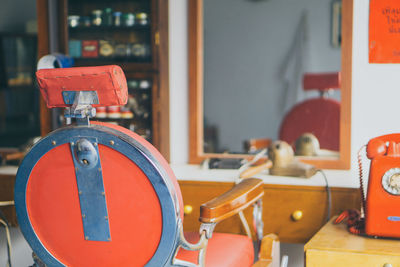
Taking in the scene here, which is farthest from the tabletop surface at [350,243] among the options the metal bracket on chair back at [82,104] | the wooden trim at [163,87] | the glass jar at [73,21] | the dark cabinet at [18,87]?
the dark cabinet at [18,87]

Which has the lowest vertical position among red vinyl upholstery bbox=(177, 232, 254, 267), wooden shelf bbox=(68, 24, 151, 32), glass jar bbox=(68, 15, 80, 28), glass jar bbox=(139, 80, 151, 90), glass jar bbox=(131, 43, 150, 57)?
red vinyl upholstery bbox=(177, 232, 254, 267)

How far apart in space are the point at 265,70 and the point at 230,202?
5.58 ft

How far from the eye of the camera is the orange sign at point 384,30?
220 cm

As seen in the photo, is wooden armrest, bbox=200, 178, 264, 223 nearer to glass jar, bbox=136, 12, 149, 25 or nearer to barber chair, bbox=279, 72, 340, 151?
barber chair, bbox=279, 72, 340, 151

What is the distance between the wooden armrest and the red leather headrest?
0.41 metres

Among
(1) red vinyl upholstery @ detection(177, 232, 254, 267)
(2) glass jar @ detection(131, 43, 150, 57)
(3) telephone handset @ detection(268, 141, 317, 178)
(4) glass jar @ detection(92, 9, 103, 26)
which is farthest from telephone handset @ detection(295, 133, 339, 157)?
(4) glass jar @ detection(92, 9, 103, 26)

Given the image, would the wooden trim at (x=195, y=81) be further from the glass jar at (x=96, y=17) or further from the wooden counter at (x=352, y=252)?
the wooden counter at (x=352, y=252)

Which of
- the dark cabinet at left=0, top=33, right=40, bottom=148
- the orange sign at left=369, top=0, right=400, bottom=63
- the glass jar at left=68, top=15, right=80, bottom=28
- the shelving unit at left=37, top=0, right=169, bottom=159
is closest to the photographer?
the orange sign at left=369, top=0, right=400, bottom=63

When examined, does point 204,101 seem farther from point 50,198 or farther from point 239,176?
point 50,198

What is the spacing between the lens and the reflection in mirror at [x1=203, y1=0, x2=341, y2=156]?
2.62 meters

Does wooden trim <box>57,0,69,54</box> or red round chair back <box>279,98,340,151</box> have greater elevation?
wooden trim <box>57,0,69,54</box>

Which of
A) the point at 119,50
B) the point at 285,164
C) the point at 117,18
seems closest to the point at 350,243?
the point at 285,164

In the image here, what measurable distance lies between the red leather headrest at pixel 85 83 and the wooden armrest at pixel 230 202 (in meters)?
0.41

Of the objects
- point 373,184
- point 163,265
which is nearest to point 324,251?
point 373,184
